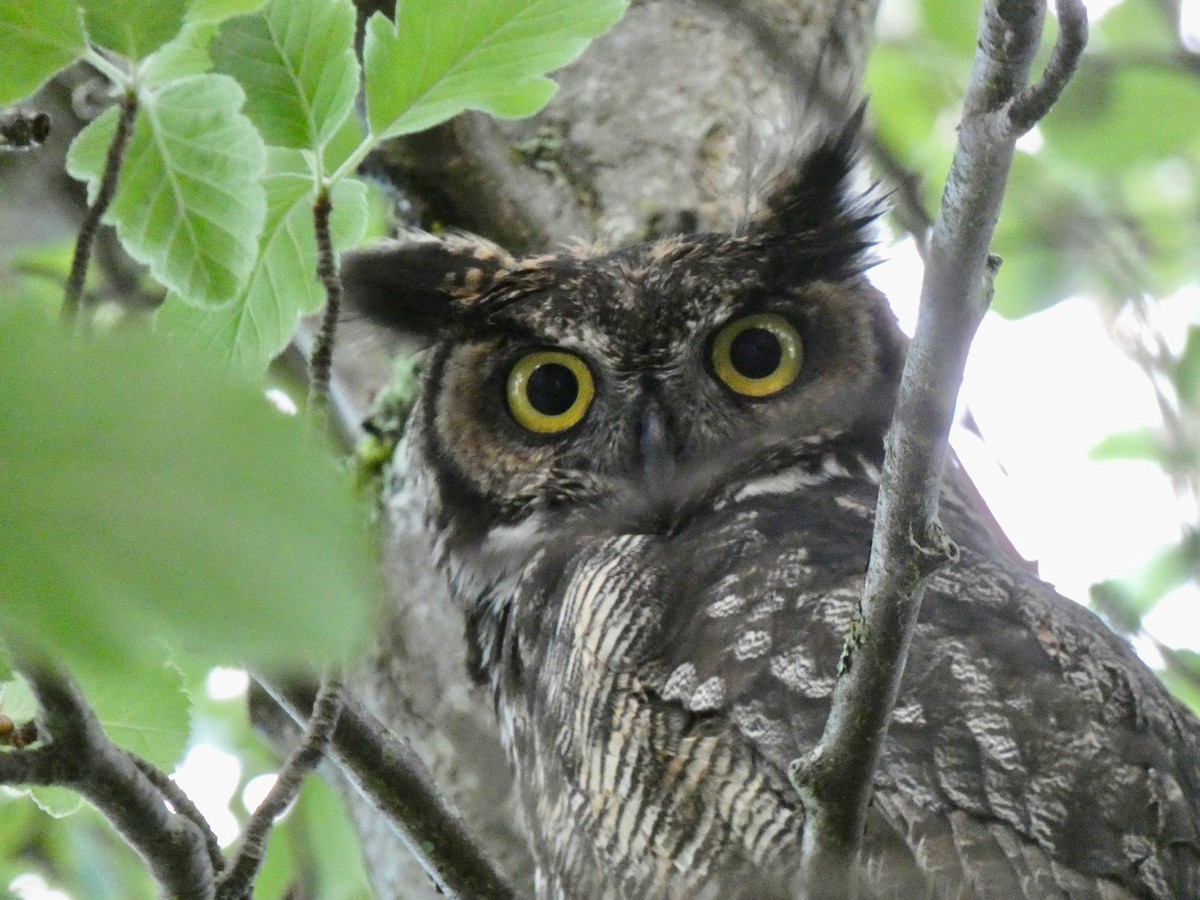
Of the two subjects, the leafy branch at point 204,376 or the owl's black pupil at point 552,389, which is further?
the owl's black pupil at point 552,389

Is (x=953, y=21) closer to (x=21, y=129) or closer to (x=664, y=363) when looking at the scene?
(x=664, y=363)

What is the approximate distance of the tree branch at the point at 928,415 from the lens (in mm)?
1015

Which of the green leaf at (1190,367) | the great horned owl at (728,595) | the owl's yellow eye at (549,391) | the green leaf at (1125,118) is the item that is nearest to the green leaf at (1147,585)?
the great horned owl at (728,595)

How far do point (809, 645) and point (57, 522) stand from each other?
153cm

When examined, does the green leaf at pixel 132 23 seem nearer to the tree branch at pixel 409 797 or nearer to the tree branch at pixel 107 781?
the tree branch at pixel 107 781

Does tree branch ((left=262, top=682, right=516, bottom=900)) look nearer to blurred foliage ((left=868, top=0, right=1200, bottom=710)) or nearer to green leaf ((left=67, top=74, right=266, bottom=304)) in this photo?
green leaf ((left=67, top=74, right=266, bottom=304))

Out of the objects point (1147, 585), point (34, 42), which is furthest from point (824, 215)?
point (34, 42)

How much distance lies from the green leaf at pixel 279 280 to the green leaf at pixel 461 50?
0.19m

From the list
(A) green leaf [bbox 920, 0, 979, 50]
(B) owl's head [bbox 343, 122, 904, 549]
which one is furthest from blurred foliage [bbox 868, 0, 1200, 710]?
(B) owl's head [bbox 343, 122, 904, 549]

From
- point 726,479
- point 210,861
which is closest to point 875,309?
point 726,479

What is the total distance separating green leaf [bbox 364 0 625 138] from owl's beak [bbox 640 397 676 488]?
3.63 feet

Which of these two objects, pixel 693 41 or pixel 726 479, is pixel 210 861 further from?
pixel 693 41

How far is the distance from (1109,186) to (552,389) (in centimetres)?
300

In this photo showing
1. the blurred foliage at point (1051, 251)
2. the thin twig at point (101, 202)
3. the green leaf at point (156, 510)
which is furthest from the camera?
the blurred foliage at point (1051, 251)
